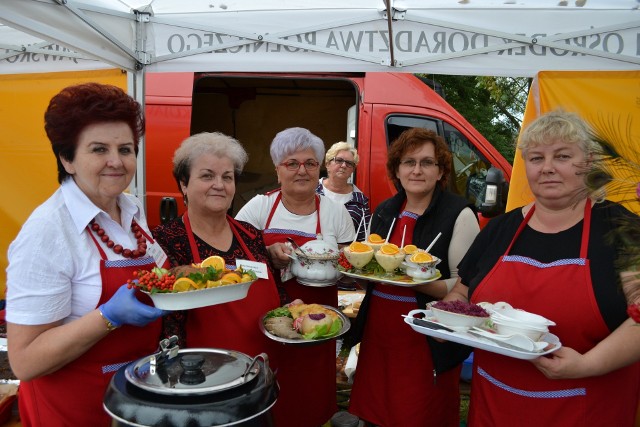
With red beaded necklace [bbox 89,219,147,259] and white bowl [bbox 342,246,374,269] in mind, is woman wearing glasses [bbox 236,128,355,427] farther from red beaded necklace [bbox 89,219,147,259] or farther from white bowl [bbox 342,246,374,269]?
red beaded necklace [bbox 89,219,147,259]

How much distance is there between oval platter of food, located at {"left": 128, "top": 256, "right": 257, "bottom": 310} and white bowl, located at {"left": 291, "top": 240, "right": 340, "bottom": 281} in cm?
59

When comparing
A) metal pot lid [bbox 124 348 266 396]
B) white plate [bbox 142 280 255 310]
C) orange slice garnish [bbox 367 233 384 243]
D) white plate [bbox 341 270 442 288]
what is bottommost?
metal pot lid [bbox 124 348 266 396]

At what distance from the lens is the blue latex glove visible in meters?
1.51

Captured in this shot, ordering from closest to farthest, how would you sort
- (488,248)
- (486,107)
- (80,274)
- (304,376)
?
1. (80,274)
2. (488,248)
3. (304,376)
4. (486,107)

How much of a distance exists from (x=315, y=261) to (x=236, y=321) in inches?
21.9

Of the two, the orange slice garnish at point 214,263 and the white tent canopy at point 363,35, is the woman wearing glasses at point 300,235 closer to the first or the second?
the orange slice garnish at point 214,263

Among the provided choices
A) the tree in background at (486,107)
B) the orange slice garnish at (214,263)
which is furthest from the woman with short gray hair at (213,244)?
the tree in background at (486,107)

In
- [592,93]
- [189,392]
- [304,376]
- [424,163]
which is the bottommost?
[304,376]

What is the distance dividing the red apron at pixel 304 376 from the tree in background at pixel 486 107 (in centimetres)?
895

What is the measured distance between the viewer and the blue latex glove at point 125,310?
1.51 meters

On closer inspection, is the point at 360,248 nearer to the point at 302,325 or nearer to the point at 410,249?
the point at 410,249

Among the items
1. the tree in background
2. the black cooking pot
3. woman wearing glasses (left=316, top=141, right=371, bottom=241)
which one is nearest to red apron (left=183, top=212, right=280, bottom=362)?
the black cooking pot

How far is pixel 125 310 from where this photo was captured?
1505mm

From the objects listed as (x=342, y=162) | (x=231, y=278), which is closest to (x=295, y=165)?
(x=231, y=278)
